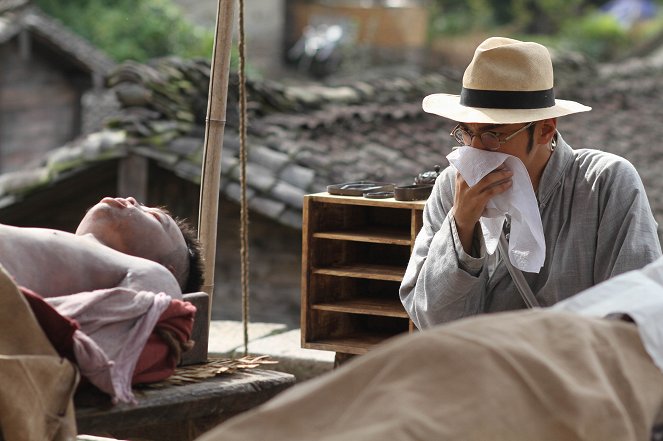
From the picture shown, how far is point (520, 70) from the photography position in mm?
3664

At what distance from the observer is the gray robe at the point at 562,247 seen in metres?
3.61

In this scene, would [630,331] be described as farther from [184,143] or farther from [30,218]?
[30,218]

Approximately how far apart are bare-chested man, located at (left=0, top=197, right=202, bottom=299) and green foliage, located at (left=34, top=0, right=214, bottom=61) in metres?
22.2

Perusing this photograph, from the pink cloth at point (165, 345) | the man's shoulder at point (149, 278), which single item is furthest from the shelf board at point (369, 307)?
the pink cloth at point (165, 345)

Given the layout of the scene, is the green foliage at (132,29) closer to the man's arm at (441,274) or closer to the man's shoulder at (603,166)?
the man's arm at (441,274)

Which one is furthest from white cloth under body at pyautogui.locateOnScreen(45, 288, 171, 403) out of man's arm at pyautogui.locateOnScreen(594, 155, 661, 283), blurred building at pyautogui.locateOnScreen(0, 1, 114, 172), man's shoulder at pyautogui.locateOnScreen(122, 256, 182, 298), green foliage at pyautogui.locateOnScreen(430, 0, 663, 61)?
green foliage at pyautogui.locateOnScreen(430, 0, 663, 61)

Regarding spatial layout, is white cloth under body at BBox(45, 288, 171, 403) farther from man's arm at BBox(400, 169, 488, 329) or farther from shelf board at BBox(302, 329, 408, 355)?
shelf board at BBox(302, 329, 408, 355)

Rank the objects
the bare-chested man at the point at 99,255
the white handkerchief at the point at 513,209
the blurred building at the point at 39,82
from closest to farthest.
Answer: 1. the bare-chested man at the point at 99,255
2. the white handkerchief at the point at 513,209
3. the blurred building at the point at 39,82

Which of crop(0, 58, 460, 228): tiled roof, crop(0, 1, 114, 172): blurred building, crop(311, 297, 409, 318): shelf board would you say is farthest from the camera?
crop(0, 1, 114, 172): blurred building

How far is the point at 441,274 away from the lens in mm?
3658

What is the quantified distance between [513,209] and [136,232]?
3.71 feet

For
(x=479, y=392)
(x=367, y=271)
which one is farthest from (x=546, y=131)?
(x=479, y=392)

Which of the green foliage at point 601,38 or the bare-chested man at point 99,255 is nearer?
the bare-chested man at point 99,255

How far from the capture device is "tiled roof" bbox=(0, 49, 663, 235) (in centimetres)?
774
